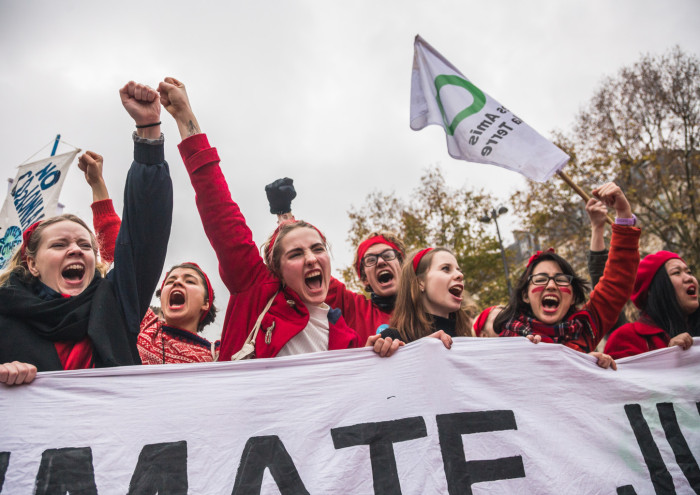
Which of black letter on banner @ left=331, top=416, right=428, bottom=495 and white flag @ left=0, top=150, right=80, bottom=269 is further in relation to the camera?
white flag @ left=0, top=150, right=80, bottom=269

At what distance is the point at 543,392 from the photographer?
252 cm

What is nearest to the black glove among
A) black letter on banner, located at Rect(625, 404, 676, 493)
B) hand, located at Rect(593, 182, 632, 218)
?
hand, located at Rect(593, 182, 632, 218)

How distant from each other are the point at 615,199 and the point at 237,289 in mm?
2321

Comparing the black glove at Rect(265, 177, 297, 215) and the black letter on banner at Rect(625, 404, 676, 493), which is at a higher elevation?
the black glove at Rect(265, 177, 297, 215)

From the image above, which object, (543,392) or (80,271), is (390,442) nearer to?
(543,392)

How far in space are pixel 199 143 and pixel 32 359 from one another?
118 centimetres

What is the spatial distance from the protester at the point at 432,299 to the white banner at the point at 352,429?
20.5 inches

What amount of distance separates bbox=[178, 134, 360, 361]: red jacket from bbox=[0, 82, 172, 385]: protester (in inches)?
10.5

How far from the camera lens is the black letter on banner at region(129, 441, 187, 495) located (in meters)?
2.03

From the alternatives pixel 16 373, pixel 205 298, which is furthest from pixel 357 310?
pixel 16 373

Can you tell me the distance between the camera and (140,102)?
2461 millimetres

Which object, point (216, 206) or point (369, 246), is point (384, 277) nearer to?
point (369, 246)

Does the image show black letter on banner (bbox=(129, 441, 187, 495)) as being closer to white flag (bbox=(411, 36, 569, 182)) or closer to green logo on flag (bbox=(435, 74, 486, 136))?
white flag (bbox=(411, 36, 569, 182))

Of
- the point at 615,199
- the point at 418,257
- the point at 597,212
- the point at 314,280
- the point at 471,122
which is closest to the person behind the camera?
the point at 314,280
